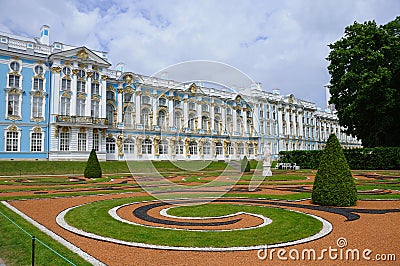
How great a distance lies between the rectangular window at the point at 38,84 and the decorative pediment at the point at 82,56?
9.97 ft

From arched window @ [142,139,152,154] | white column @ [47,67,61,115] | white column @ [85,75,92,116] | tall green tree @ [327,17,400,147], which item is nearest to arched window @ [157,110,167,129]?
arched window @ [142,139,152,154]

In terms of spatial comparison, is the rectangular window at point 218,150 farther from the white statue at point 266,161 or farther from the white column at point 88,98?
the white column at point 88,98

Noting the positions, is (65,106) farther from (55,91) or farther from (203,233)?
(203,233)

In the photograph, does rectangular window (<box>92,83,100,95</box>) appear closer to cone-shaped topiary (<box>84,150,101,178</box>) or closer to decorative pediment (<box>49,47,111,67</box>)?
decorative pediment (<box>49,47,111,67</box>)

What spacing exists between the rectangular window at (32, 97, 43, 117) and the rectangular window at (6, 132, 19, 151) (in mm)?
3174

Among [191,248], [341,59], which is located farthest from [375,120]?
[191,248]

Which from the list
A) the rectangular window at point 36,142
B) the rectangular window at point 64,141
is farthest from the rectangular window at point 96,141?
the rectangular window at point 36,142

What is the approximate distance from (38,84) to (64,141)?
7524mm

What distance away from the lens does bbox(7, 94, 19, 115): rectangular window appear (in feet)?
123

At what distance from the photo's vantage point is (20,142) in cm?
3759

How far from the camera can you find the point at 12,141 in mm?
37188

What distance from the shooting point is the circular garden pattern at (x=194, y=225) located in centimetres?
705

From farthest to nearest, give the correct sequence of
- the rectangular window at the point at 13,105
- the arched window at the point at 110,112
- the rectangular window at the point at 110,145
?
1. the arched window at the point at 110,112
2. the rectangular window at the point at 110,145
3. the rectangular window at the point at 13,105

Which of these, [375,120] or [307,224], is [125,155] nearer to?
[375,120]
